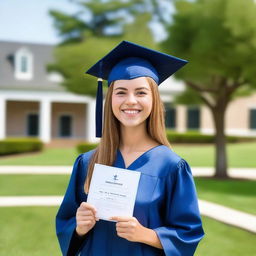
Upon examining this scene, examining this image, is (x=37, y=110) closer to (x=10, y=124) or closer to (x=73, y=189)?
(x=10, y=124)

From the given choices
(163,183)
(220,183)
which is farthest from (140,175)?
(220,183)

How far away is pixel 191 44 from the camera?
35.8ft

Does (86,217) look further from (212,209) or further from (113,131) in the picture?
(212,209)

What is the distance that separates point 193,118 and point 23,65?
39.8 feet

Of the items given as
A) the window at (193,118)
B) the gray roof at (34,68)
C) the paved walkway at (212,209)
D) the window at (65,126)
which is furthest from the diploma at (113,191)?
the window at (193,118)

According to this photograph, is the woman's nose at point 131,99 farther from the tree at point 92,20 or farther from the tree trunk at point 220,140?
the tree at point 92,20

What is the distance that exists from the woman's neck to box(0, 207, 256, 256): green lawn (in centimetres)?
332

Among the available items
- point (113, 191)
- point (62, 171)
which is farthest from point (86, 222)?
point (62, 171)

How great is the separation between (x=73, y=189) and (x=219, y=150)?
10980 millimetres

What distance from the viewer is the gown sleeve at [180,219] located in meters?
2.24

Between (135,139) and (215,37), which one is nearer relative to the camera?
(135,139)

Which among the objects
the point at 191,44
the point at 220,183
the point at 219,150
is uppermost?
the point at 191,44

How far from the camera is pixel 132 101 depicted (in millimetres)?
2379

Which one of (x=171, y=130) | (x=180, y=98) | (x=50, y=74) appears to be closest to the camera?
(x=180, y=98)
